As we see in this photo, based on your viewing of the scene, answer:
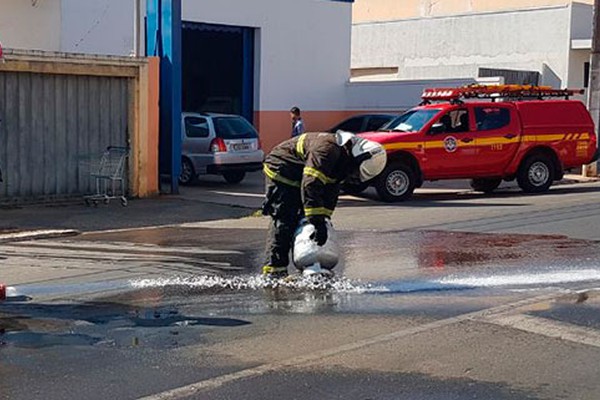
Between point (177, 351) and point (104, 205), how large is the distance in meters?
10.3

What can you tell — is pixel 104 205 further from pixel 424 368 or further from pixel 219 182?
pixel 424 368

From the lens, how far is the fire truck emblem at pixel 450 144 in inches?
743

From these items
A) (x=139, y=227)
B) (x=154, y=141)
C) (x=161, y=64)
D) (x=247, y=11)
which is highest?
(x=247, y=11)

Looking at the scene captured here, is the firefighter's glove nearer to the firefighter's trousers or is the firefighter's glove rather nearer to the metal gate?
the firefighter's trousers

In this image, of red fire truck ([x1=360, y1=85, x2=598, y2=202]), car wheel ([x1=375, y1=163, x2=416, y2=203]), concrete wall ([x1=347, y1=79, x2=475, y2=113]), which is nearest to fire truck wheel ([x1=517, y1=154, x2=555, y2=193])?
red fire truck ([x1=360, y1=85, x2=598, y2=202])

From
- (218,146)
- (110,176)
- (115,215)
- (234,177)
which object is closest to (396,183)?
(218,146)

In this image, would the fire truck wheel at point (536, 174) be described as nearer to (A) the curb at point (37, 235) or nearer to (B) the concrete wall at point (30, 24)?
(A) the curb at point (37, 235)

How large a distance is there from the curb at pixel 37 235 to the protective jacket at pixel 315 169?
17.4ft

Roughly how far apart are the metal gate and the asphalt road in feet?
11.3

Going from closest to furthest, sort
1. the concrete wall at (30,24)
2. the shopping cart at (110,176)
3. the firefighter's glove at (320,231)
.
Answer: the firefighter's glove at (320,231)
the shopping cart at (110,176)
the concrete wall at (30,24)

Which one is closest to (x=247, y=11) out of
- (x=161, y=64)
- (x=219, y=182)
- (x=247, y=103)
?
(x=247, y=103)

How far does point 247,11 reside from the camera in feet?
86.9

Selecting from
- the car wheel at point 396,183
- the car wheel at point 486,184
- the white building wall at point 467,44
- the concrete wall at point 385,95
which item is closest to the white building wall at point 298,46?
the concrete wall at point 385,95

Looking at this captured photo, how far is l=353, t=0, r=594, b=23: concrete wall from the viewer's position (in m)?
38.0
